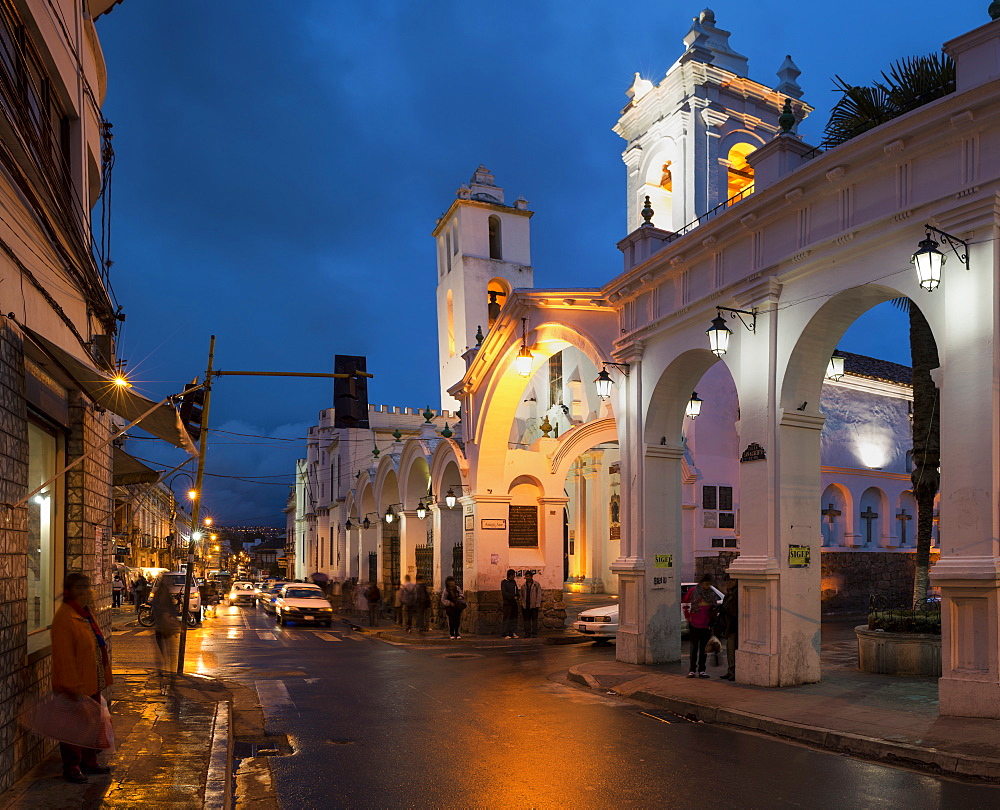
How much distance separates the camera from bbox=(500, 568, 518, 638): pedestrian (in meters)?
21.5

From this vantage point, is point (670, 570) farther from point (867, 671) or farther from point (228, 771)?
point (228, 771)

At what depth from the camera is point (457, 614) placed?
72.4ft

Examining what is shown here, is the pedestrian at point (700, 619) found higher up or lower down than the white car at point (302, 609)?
higher up

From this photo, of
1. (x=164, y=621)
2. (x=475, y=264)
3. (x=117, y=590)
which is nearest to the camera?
(x=164, y=621)

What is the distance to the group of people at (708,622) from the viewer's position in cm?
1295

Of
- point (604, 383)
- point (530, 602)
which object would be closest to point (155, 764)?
point (604, 383)

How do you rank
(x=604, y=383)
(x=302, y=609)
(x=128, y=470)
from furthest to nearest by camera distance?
(x=302, y=609) → (x=604, y=383) → (x=128, y=470)

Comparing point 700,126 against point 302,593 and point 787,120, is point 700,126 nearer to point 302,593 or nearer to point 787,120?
point 787,120

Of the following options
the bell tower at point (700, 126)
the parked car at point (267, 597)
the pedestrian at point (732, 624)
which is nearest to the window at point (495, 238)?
the bell tower at point (700, 126)

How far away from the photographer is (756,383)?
12.9 meters

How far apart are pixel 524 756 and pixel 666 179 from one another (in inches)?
947

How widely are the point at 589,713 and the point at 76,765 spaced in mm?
5931

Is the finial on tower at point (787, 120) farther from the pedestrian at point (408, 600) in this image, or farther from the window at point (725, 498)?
the window at point (725, 498)

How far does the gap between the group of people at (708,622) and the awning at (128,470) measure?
9311 millimetres
